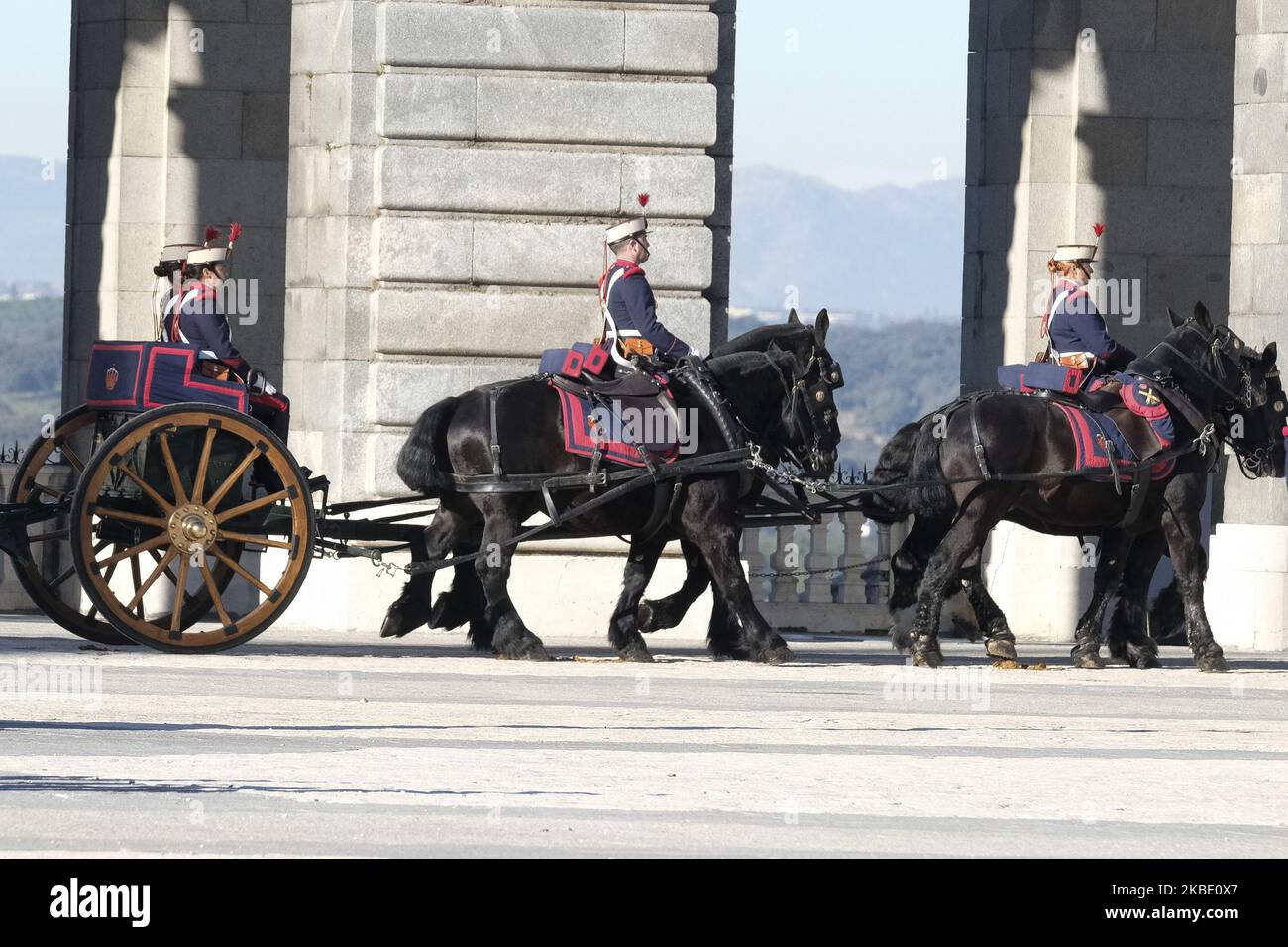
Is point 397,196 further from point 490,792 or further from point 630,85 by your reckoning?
point 490,792

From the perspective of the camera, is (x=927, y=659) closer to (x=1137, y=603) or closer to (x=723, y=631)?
(x=723, y=631)

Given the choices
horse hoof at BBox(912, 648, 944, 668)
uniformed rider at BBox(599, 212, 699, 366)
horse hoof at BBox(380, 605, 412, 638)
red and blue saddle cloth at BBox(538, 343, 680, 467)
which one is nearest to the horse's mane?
uniformed rider at BBox(599, 212, 699, 366)

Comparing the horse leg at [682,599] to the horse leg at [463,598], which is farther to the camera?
the horse leg at [682,599]

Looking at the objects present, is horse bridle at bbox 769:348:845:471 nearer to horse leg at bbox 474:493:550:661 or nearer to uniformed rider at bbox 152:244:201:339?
horse leg at bbox 474:493:550:661

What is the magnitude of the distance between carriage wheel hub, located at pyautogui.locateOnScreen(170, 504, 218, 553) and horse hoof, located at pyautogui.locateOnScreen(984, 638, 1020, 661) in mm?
4757

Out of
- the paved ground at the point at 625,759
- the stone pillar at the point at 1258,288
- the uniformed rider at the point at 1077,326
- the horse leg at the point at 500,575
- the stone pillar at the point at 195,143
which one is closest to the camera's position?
the paved ground at the point at 625,759

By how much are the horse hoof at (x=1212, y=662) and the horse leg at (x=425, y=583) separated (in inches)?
176

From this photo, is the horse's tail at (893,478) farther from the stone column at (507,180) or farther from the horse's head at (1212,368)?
the stone column at (507,180)

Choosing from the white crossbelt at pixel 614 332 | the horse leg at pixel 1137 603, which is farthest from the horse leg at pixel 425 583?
the horse leg at pixel 1137 603

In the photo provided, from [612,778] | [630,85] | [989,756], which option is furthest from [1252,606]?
[612,778]

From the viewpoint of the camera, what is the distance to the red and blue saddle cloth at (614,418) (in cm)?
1616

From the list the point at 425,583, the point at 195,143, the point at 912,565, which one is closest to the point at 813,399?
the point at 912,565

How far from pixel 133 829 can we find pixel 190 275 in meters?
7.86

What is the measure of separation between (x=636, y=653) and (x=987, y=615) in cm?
226
